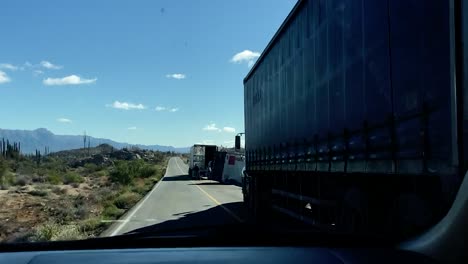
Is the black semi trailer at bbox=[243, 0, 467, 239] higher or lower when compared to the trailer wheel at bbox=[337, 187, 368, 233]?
higher

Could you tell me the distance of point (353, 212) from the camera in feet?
26.7

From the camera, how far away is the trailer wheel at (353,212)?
A: 7641mm

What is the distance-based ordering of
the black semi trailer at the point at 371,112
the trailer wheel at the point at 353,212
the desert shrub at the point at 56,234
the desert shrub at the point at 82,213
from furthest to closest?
the desert shrub at the point at 82,213 → the desert shrub at the point at 56,234 → the trailer wheel at the point at 353,212 → the black semi trailer at the point at 371,112

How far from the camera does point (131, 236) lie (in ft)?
13.1

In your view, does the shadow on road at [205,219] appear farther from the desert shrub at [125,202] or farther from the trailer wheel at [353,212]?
the trailer wheel at [353,212]

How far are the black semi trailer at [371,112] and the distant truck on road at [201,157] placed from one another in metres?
48.6

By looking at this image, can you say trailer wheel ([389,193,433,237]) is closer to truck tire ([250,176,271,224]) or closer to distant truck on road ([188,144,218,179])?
truck tire ([250,176,271,224])

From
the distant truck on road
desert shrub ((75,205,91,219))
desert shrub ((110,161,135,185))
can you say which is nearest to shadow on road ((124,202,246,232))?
desert shrub ((75,205,91,219))

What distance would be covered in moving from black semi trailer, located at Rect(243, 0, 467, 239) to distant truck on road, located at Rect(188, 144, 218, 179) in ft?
160

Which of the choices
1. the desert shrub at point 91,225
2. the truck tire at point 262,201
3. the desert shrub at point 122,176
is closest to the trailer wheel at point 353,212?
the truck tire at point 262,201

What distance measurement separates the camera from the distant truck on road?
62094 millimetres

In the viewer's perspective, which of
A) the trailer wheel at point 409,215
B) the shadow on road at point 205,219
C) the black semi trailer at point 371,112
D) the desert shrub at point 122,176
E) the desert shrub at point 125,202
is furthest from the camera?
the desert shrub at point 122,176

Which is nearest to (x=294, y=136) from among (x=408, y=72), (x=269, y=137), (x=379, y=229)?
(x=269, y=137)

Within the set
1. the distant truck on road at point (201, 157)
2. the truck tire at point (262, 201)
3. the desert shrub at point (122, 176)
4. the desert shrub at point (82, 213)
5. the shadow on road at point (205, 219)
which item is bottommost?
the desert shrub at point (82, 213)
